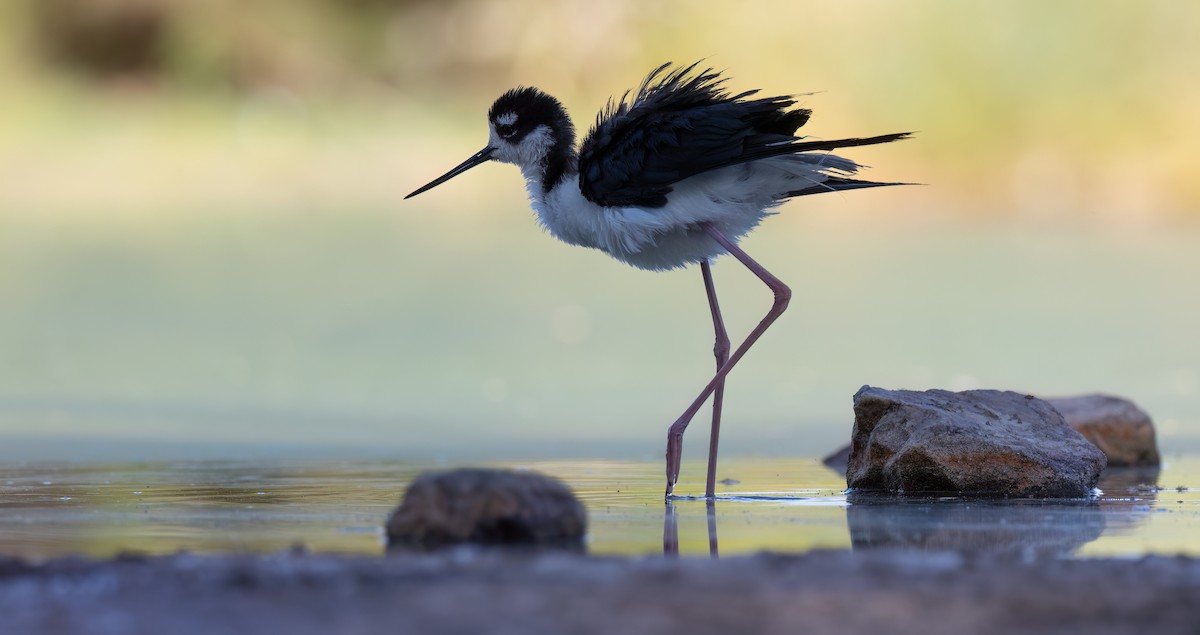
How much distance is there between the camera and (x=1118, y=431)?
27.6ft

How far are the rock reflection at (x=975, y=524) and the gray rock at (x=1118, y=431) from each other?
7.64ft

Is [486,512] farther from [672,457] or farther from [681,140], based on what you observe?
[681,140]

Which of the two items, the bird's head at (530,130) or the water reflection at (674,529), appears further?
the bird's head at (530,130)

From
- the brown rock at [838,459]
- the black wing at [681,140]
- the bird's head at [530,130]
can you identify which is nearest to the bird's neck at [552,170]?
the bird's head at [530,130]

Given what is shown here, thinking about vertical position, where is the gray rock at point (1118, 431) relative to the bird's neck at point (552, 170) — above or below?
below

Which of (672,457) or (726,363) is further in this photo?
(726,363)

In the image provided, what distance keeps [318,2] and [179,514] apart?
60.3 ft

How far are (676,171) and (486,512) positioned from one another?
205 cm

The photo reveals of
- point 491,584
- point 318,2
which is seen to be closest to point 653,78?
point 491,584

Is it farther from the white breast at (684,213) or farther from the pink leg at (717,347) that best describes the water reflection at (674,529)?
the white breast at (684,213)

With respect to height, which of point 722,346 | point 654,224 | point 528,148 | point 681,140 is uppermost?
point 528,148

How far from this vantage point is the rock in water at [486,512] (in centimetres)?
457

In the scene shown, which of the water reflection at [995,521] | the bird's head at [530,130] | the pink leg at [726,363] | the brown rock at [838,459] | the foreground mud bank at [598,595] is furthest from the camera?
the brown rock at [838,459]

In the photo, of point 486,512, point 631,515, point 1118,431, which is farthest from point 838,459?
point 486,512
